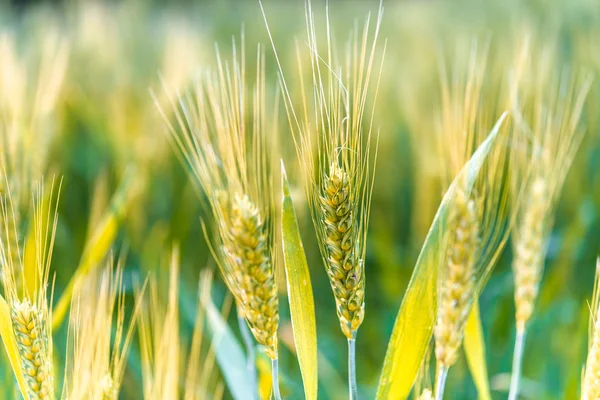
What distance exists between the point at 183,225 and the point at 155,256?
0.72 ft

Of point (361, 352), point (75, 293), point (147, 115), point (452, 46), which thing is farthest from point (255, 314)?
point (452, 46)

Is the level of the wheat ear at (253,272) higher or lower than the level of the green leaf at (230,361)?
higher

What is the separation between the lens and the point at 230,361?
58 centimetres

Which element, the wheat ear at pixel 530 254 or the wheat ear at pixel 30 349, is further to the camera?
the wheat ear at pixel 530 254

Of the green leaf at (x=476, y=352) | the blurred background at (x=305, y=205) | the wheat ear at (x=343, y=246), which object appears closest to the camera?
the wheat ear at (x=343, y=246)

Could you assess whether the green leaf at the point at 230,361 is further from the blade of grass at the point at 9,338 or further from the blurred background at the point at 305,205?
the blade of grass at the point at 9,338

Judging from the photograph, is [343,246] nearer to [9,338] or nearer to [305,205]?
[9,338]

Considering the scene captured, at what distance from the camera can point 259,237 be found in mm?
397

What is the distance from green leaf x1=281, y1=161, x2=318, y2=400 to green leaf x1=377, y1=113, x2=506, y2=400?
0.19 feet

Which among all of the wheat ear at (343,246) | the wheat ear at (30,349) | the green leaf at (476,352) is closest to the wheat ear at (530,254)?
the green leaf at (476,352)

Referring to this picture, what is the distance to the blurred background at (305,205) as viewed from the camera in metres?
0.91

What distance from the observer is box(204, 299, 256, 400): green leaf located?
55 centimetres

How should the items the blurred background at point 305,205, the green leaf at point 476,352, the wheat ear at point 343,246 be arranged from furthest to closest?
the blurred background at point 305,205 < the green leaf at point 476,352 < the wheat ear at point 343,246

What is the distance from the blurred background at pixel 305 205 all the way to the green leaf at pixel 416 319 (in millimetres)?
218
